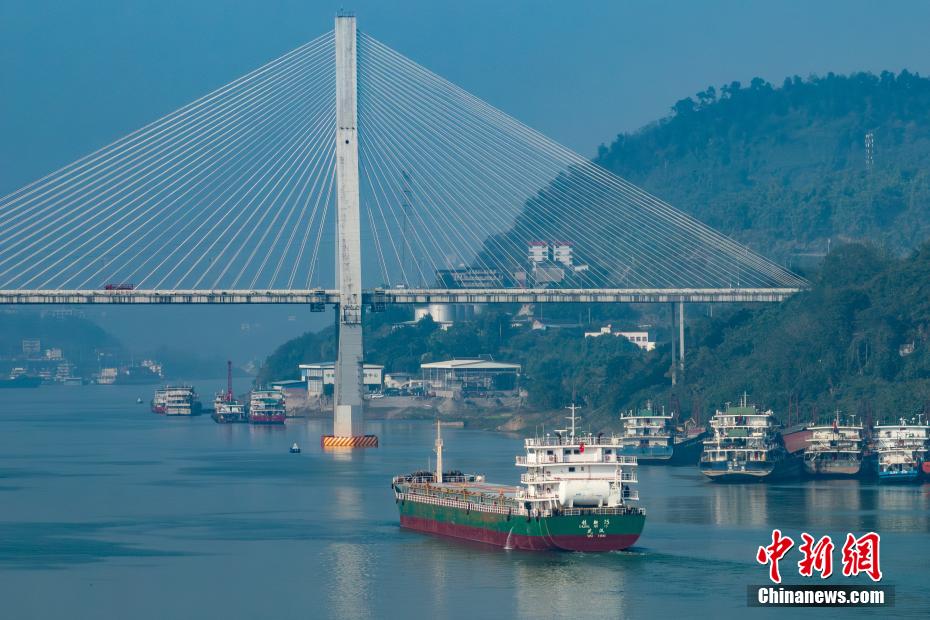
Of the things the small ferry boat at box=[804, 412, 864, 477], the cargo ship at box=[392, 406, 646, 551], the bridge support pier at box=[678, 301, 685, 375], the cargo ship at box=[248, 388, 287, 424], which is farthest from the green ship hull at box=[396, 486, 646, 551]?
the cargo ship at box=[248, 388, 287, 424]

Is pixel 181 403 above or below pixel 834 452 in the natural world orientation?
above

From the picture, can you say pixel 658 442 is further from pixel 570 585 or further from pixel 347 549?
pixel 570 585

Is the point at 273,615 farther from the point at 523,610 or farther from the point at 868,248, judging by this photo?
the point at 868,248

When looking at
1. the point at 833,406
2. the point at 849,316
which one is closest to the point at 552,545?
the point at 833,406

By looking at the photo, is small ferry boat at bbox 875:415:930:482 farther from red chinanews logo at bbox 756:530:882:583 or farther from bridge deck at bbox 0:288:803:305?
bridge deck at bbox 0:288:803:305

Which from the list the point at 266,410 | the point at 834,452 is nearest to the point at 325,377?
the point at 266,410

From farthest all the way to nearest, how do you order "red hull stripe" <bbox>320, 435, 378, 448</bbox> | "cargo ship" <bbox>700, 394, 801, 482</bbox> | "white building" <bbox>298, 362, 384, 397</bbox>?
1. "white building" <bbox>298, 362, 384, 397</bbox>
2. "red hull stripe" <bbox>320, 435, 378, 448</bbox>
3. "cargo ship" <bbox>700, 394, 801, 482</bbox>

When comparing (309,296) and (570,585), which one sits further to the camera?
(309,296)

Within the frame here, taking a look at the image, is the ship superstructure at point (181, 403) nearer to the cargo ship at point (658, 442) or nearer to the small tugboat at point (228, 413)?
the small tugboat at point (228, 413)
